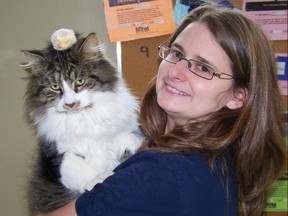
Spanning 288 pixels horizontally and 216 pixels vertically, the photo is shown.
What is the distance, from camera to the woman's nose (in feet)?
3.72

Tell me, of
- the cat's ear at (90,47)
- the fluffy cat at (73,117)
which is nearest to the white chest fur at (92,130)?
the fluffy cat at (73,117)

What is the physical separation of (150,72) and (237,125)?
75 centimetres

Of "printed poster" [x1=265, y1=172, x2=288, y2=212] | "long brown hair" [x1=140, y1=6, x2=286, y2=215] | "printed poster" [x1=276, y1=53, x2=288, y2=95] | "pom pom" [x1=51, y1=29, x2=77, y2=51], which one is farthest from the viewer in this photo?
"printed poster" [x1=265, y1=172, x2=288, y2=212]

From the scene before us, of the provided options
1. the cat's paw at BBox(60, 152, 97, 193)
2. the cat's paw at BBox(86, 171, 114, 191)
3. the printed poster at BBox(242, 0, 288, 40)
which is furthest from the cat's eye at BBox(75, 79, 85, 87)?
the printed poster at BBox(242, 0, 288, 40)

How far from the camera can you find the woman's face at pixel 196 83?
1095mm

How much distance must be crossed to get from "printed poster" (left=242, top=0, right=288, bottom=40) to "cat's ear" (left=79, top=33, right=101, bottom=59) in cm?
83

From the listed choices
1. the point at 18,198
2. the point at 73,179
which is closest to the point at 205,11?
the point at 73,179

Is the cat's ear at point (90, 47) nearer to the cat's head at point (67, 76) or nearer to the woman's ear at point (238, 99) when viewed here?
the cat's head at point (67, 76)

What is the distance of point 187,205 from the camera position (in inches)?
37.3

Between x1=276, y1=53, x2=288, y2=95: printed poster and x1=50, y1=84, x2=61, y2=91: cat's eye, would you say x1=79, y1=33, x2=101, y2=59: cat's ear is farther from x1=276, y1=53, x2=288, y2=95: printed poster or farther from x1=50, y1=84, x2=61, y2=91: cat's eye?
Answer: x1=276, y1=53, x2=288, y2=95: printed poster

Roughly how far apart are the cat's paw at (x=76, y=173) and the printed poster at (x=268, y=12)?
3.80 feet

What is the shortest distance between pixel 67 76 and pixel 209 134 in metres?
0.67

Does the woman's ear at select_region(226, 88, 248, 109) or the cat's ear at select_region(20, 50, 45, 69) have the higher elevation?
the cat's ear at select_region(20, 50, 45, 69)

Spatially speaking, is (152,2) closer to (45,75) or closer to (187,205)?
(45,75)
